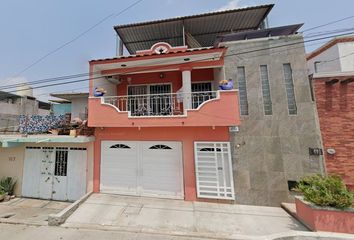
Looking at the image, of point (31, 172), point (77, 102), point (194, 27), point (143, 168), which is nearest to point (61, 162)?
point (31, 172)

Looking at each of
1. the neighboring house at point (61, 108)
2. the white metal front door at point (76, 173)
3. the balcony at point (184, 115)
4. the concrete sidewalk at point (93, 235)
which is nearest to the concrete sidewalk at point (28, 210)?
the concrete sidewalk at point (93, 235)

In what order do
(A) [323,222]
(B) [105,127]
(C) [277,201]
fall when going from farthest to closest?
(B) [105,127]
(C) [277,201]
(A) [323,222]

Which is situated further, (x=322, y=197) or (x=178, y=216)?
(x=178, y=216)

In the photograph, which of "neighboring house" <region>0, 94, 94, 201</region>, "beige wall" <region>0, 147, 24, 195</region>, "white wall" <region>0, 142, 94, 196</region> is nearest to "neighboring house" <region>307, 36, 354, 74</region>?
"neighboring house" <region>0, 94, 94, 201</region>

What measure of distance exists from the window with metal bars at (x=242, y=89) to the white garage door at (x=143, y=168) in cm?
339

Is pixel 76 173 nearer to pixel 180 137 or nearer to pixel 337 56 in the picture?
pixel 180 137

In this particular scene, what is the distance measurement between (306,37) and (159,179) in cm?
923

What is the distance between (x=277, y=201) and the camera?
692cm

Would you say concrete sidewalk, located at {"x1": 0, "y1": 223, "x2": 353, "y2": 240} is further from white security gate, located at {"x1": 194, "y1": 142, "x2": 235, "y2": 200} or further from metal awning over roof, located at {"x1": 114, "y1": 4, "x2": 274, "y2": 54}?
metal awning over roof, located at {"x1": 114, "y1": 4, "x2": 274, "y2": 54}

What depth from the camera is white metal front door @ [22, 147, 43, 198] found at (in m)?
8.62

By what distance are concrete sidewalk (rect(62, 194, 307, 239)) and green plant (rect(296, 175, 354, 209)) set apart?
3.50ft

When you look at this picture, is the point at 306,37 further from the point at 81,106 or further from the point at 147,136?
the point at 81,106

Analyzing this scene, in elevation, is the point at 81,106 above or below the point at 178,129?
above

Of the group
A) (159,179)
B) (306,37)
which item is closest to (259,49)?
(306,37)
